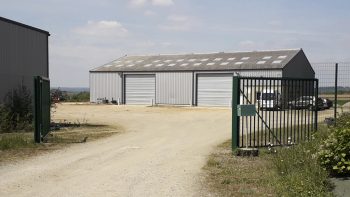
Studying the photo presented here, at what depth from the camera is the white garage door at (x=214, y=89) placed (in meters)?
44.8

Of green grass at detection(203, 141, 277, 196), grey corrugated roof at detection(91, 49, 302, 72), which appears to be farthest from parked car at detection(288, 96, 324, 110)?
grey corrugated roof at detection(91, 49, 302, 72)

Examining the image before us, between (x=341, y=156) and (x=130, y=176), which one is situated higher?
(x=341, y=156)

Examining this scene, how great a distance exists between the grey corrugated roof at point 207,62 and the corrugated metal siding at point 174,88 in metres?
0.75

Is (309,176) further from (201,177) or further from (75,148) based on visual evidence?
Answer: (75,148)

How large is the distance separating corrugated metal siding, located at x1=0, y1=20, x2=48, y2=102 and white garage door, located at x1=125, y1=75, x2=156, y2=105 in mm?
25583

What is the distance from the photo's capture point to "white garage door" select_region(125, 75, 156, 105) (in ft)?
163

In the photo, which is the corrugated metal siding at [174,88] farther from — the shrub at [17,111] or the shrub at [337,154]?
the shrub at [337,154]

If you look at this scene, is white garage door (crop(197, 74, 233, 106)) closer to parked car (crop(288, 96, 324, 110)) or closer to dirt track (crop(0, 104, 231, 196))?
dirt track (crop(0, 104, 231, 196))

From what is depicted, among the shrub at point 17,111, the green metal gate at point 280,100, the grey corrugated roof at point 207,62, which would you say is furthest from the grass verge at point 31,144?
the grey corrugated roof at point 207,62

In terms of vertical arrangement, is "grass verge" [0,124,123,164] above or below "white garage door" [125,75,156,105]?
below

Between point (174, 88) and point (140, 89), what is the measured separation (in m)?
4.26

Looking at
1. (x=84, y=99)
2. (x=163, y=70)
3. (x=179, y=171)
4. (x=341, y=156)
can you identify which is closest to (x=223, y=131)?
(x=179, y=171)

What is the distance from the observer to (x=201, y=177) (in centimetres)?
947

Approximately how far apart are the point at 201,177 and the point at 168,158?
→ 8.57ft
